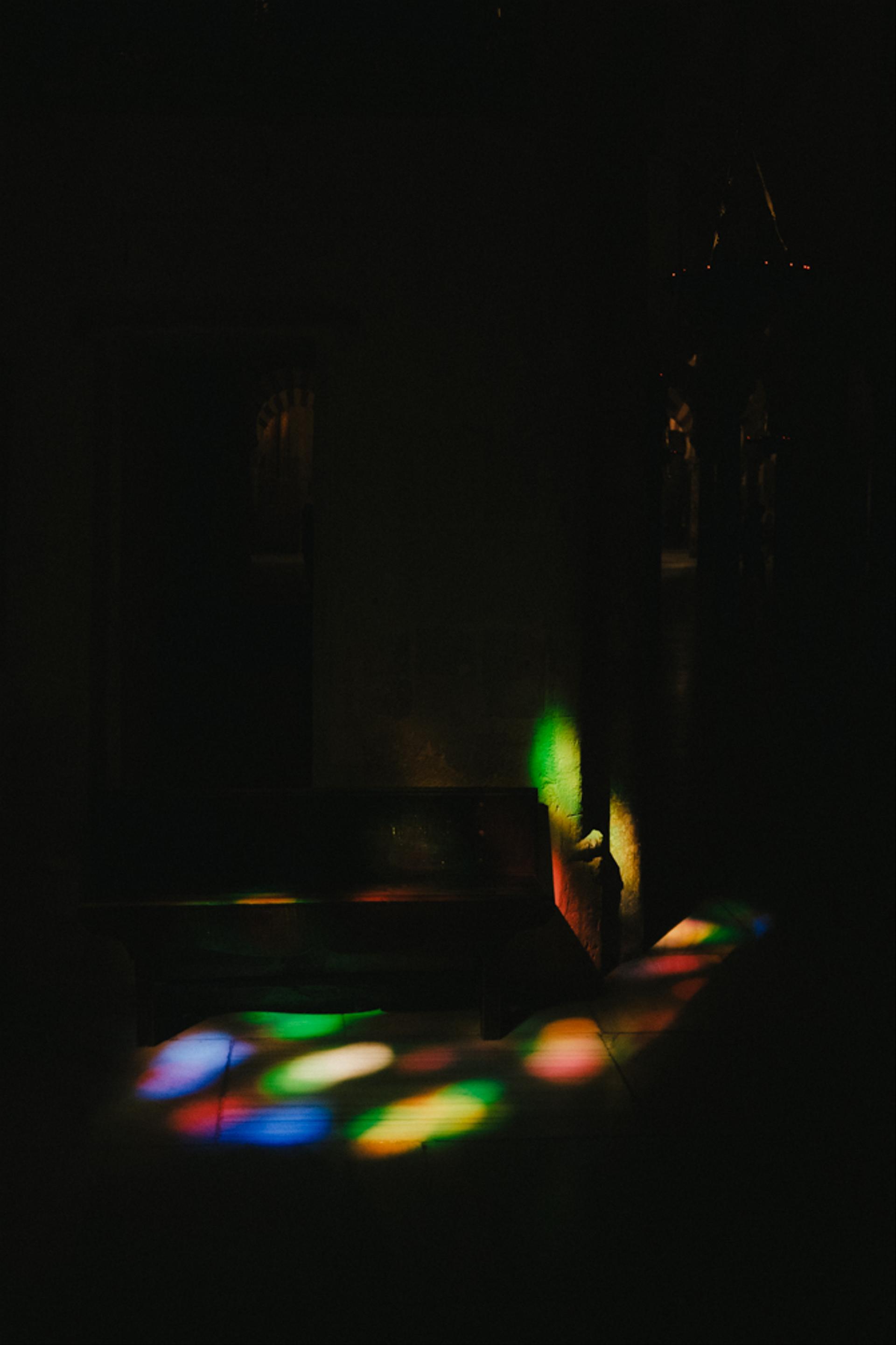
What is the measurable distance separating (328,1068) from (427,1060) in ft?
1.17

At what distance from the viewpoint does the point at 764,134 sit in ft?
33.4

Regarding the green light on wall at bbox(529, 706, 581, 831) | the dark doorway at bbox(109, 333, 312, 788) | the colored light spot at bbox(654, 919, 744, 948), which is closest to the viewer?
the green light on wall at bbox(529, 706, 581, 831)

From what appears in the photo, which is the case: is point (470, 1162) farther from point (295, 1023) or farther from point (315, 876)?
A: point (315, 876)

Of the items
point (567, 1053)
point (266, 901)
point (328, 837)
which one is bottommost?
point (567, 1053)

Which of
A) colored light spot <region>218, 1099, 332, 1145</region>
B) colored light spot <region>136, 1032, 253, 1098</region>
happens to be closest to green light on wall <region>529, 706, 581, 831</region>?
colored light spot <region>136, 1032, 253, 1098</region>

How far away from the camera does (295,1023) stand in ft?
15.9

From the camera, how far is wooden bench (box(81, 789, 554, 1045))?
183 inches

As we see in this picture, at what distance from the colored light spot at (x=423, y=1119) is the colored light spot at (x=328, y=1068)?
0.94ft

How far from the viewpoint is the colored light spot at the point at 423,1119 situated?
3.80m

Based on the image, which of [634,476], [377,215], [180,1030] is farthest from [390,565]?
[180,1030]

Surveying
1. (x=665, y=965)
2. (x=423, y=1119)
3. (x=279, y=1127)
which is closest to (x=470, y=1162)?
(x=423, y=1119)

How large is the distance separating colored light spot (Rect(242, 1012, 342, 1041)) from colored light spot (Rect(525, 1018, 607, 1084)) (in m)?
0.79

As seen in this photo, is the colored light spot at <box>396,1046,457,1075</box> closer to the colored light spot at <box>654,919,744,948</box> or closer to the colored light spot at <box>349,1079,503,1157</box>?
the colored light spot at <box>349,1079,503,1157</box>

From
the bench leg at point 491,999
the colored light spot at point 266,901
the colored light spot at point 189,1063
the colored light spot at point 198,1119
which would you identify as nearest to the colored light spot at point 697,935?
the bench leg at point 491,999
